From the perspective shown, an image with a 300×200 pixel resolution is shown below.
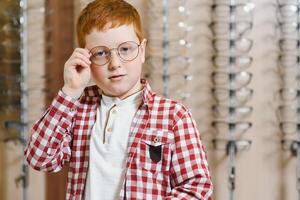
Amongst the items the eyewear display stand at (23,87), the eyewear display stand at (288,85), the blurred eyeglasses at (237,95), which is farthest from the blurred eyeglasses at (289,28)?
the eyewear display stand at (23,87)

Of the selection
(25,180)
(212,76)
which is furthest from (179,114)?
(25,180)

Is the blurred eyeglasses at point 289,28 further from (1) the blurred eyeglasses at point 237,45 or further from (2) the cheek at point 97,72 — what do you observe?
(2) the cheek at point 97,72

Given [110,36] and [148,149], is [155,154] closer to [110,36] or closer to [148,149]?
[148,149]

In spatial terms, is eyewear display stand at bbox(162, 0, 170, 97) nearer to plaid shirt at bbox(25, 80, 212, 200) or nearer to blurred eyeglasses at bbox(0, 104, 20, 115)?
blurred eyeglasses at bbox(0, 104, 20, 115)

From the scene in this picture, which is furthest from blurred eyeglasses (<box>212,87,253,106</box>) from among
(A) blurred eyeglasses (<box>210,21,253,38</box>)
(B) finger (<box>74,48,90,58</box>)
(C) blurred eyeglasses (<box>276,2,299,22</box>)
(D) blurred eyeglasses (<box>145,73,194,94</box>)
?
(B) finger (<box>74,48,90,58</box>)

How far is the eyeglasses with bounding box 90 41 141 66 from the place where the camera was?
0.81 meters

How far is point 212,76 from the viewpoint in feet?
5.84

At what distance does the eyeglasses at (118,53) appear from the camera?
814 millimetres

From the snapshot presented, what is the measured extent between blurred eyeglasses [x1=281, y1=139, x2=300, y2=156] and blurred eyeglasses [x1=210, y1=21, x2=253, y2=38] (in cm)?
48

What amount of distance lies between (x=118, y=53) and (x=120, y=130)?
15 centimetres

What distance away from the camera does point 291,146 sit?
5.79 feet

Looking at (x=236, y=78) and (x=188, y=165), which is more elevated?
(x=236, y=78)

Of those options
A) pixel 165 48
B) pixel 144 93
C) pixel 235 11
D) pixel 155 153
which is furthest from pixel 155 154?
pixel 235 11

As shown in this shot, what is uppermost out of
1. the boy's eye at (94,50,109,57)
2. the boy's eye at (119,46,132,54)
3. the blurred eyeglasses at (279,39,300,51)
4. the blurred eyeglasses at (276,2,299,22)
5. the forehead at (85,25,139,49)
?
the blurred eyeglasses at (276,2,299,22)
